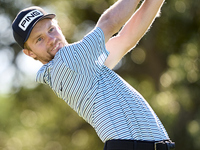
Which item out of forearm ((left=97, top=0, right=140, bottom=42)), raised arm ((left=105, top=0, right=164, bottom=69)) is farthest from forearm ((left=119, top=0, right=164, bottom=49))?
forearm ((left=97, top=0, right=140, bottom=42))

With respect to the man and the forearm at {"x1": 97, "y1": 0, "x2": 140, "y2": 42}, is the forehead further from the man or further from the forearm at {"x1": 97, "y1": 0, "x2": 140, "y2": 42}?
the forearm at {"x1": 97, "y1": 0, "x2": 140, "y2": 42}

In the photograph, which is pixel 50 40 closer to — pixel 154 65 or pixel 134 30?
pixel 134 30

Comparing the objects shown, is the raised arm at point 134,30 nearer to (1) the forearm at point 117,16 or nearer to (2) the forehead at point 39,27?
(1) the forearm at point 117,16

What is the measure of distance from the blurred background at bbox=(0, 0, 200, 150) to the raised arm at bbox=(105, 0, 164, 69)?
18.4ft

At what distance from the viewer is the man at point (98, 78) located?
7.79ft

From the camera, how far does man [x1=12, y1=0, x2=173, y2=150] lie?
2373 mm

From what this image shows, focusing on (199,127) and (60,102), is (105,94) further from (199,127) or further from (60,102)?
(60,102)

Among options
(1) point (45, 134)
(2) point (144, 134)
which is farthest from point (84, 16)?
(2) point (144, 134)

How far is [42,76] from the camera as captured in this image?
262 centimetres

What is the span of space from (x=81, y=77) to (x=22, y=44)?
1.52 feet

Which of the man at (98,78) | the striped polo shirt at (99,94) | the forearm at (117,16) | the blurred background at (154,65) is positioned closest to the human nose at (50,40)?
the man at (98,78)

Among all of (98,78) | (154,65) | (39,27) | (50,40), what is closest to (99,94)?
(98,78)

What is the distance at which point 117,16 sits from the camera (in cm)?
251

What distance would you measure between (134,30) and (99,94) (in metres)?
0.63
